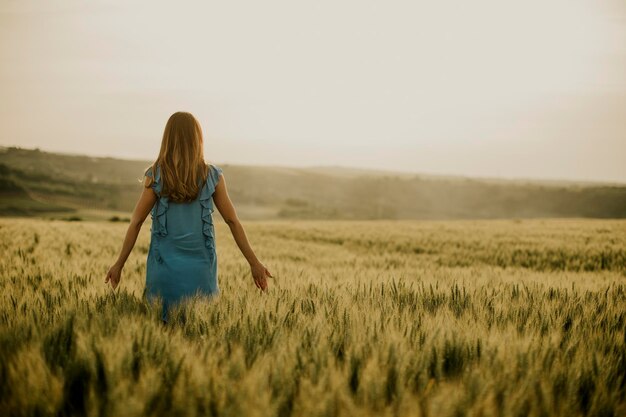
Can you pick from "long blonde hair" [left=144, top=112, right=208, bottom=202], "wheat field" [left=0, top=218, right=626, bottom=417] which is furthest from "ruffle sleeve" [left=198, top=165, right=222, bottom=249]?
"wheat field" [left=0, top=218, right=626, bottom=417]

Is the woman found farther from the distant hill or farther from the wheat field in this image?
the distant hill

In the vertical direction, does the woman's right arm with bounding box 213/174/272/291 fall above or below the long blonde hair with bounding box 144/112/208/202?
below

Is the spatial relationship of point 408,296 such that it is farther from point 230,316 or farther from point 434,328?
point 230,316

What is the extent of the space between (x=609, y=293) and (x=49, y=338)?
4.37 m

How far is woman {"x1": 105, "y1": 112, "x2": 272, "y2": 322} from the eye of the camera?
3779mm

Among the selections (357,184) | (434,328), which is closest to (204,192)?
(434,328)

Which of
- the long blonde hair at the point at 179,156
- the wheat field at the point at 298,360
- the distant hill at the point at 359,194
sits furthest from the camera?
the distant hill at the point at 359,194

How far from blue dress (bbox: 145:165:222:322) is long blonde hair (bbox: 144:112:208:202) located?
0.37 feet

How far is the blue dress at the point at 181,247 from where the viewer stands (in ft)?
12.8

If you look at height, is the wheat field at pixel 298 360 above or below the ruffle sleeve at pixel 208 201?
below

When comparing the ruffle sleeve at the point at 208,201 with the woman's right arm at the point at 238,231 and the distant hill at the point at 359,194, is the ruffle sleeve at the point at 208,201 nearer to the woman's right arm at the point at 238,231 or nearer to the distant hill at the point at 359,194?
the woman's right arm at the point at 238,231

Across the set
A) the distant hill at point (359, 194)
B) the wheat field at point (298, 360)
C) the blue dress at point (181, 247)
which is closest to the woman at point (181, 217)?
the blue dress at point (181, 247)

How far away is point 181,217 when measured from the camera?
3934mm

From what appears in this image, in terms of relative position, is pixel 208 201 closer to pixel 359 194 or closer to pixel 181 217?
pixel 181 217
